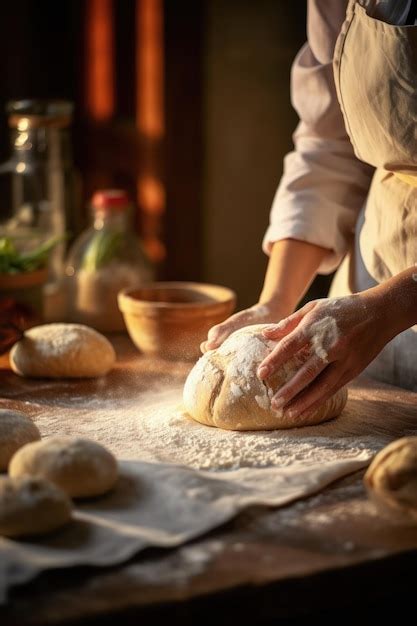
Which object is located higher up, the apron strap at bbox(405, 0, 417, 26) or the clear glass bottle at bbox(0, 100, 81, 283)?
the apron strap at bbox(405, 0, 417, 26)

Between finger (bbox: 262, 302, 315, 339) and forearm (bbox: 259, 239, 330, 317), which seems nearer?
finger (bbox: 262, 302, 315, 339)

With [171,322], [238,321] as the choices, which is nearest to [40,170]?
[171,322]

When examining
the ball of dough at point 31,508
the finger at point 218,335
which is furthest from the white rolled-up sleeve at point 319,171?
the ball of dough at point 31,508

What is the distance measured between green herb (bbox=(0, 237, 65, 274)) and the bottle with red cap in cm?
14

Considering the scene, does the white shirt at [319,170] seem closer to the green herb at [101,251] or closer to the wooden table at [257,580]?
the green herb at [101,251]

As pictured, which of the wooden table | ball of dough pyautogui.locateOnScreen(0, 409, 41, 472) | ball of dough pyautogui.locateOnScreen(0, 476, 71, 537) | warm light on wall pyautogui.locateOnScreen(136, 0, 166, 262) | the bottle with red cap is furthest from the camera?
warm light on wall pyautogui.locateOnScreen(136, 0, 166, 262)

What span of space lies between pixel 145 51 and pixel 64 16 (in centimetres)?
54

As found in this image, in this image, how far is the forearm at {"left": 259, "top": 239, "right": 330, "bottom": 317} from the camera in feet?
6.49

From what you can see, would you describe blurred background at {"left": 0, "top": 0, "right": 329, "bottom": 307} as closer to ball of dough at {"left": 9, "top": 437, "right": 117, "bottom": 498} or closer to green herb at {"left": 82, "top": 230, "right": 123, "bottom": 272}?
green herb at {"left": 82, "top": 230, "right": 123, "bottom": 272}

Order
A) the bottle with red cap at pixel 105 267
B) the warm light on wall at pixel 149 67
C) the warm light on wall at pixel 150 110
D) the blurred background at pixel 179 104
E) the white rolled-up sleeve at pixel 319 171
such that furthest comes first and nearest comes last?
the warm light on wall at pixel 149 67, the warm light on wall at pixel 150 110, the blurred background at pixel 179 104, the bottle with red cap at pixel 105 267, the white rolled-up sleeve at pixel 319 171

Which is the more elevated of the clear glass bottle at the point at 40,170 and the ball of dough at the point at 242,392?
the clear glass bottle at the point at 40,170

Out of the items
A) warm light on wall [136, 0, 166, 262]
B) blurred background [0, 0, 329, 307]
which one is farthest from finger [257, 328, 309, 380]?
warm light on wall [136, 0, 166, 262]

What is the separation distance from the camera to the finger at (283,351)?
1571mm

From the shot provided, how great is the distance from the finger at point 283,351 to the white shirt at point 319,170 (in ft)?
1.69
